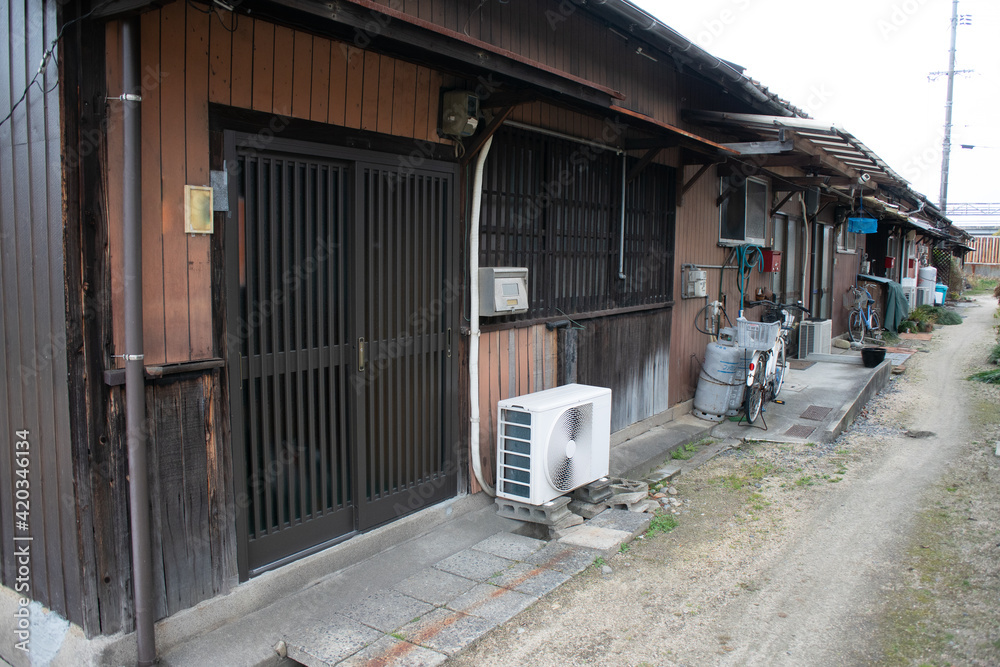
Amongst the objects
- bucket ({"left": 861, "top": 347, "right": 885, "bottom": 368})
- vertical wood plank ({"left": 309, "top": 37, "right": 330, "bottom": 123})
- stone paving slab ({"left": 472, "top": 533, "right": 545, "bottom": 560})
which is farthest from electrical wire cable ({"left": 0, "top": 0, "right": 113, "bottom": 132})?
bucket ({"left": 861, "top": 347, "right": 885, "bottom": 368})

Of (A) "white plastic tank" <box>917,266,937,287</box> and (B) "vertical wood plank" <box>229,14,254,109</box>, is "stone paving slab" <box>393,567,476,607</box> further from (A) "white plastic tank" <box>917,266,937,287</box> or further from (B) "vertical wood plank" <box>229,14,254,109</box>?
(A) "white plastic tank" <box>917,266,937,287</box>

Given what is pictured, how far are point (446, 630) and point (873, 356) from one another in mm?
10592

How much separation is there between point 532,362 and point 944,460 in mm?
4670

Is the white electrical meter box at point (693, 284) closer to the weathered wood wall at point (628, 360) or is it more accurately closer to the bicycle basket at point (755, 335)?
the weathered wood wall at point (628, 360)

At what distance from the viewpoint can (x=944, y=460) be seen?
24.0 ft

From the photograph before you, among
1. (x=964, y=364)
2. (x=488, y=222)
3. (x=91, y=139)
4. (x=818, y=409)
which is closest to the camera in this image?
(x=91, y=139)

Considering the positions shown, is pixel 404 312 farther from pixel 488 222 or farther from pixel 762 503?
pixel 762 503

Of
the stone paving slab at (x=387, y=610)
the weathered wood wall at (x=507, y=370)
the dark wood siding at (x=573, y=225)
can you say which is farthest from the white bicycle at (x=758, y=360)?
the stone paving slab at (x=387, y=610)

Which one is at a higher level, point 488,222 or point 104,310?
point 488,222

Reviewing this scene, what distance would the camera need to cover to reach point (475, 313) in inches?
203

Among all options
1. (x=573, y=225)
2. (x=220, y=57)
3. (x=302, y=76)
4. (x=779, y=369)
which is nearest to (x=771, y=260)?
(x=779, y=369)

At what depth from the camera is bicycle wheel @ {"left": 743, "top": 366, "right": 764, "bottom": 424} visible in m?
8.40

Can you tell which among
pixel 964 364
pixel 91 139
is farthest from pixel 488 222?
pixel 964 364

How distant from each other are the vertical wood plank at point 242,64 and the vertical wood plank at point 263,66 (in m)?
0.02
